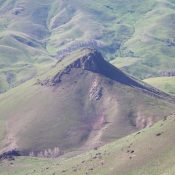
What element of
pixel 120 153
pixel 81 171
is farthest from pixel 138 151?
pixel 81 171

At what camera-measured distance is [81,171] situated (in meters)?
192

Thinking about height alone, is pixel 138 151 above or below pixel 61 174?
above

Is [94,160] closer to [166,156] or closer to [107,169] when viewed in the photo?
[107,169]

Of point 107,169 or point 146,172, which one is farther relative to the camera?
point 107,169

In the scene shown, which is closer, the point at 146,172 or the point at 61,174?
the point at 146,172

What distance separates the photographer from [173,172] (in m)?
158

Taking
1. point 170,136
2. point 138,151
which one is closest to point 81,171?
point 138,151

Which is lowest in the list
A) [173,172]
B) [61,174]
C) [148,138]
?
[61,174]

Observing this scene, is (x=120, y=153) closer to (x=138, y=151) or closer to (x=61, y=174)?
(x=138, y=151)

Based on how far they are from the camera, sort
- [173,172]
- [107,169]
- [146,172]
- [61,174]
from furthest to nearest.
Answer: [61,174]
[107,169]
[146,172]
[173,172]

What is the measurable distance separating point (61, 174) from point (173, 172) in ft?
177

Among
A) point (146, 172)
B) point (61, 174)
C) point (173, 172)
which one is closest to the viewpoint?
point (173, 172)

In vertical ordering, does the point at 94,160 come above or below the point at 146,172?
below

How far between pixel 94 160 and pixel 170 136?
30253 mm
